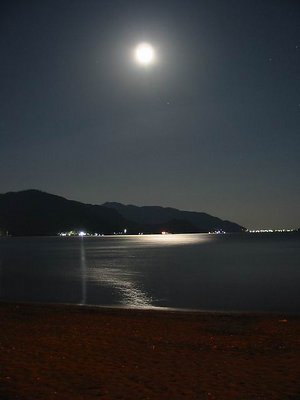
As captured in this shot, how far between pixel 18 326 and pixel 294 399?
38.3 ft

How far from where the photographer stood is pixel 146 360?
12695 millimetres

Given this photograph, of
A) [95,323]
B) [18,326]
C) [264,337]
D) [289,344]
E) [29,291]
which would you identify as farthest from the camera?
[29,291]

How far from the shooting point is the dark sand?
32.7 feet

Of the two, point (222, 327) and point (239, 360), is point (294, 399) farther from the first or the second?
point (222, 327)

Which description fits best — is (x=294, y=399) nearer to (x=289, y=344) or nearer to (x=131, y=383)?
(x=131, y=383)

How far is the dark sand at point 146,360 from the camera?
9961 mm

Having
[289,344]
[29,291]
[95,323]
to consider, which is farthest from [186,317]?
[29,291]

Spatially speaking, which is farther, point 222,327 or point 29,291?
point 29,291

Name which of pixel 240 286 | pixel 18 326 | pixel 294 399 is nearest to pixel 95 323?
pixel 18 326

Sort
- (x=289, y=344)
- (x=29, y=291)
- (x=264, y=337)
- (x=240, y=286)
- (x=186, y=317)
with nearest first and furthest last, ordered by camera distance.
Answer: (x=289, y=344)
(x=264, y=337)
(x=186, y=317)
(x=29, y=291)
(x=240, y=286)

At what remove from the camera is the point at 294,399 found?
31.4 ft

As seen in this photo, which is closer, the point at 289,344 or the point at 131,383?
the point at 131,383

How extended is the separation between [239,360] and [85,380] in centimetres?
459

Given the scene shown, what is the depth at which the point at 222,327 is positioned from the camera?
19.7 metres
